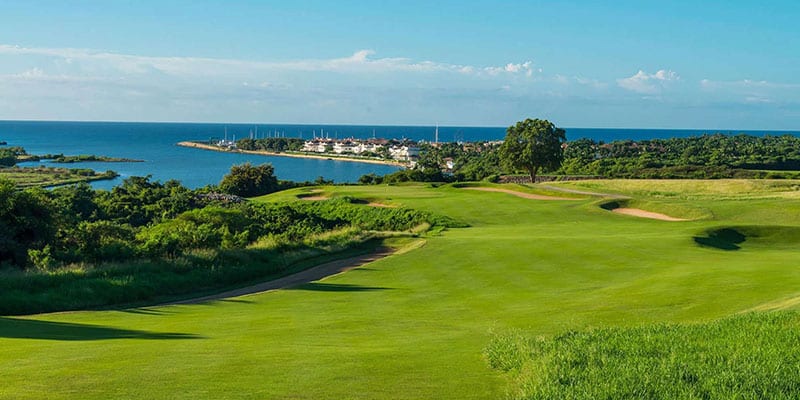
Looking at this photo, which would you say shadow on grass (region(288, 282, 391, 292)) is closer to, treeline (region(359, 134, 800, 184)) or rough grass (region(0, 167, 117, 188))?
treeline (region(359, 134, 800, 184))

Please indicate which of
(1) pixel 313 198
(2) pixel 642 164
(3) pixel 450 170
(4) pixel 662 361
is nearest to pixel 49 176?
(3) pixel 450 170

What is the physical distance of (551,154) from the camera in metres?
82.7

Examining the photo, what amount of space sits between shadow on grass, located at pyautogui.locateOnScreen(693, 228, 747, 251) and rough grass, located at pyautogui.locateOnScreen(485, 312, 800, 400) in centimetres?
1966

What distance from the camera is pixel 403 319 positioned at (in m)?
16.7

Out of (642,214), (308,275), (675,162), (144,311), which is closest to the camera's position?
(144,311)

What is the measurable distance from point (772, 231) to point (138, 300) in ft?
93.3

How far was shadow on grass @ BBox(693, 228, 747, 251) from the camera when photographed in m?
31.9

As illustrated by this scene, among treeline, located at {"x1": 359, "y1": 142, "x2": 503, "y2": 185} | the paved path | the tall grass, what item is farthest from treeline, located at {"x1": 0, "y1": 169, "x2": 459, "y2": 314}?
treeline, located at {"x1": 359, "y1": 142, "x2": 503, "y2": 185}

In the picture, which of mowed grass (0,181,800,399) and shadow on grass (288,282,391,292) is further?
shadow on grass (288,282,391,292)

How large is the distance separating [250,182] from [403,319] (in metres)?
71.4

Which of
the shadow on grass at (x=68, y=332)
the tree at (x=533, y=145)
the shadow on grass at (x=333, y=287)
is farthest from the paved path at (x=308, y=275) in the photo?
the tree at (x=533, y=145)

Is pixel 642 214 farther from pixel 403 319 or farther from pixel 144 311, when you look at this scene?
pixel 144 311

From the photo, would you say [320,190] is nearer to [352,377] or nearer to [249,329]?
[249,329]


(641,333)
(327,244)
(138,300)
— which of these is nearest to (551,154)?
(327,244)
